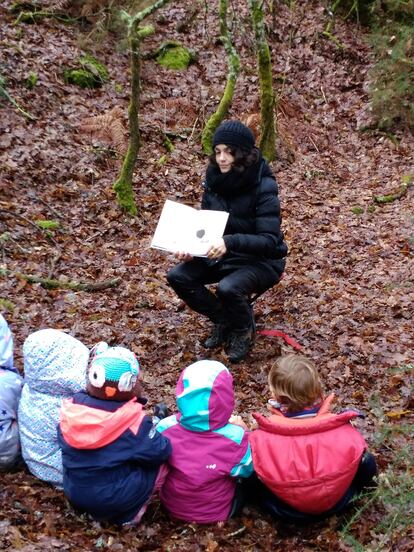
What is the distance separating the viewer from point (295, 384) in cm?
351

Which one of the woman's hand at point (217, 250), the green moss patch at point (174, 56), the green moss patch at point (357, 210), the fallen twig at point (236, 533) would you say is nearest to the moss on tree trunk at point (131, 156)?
the green moss patch at point (357, 210)

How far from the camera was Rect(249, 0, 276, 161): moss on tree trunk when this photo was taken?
9.23 metres

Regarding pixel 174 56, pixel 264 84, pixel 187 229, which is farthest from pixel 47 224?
pixel 174 56

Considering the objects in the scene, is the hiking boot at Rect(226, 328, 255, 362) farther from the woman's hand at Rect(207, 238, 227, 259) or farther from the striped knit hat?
the striped knit hat

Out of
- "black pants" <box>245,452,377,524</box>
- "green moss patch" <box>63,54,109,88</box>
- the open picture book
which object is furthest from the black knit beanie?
"green moss patch" <box>63,54,109,88</box>

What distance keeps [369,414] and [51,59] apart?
9.08 metres

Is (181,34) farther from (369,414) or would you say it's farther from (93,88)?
(369,414)

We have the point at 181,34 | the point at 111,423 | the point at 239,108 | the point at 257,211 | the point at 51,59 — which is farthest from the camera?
the point at 181,34

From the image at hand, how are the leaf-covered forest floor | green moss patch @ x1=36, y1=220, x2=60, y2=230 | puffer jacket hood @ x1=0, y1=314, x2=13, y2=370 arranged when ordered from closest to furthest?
the leaf-covered forest floor, puffer jacket hood @ x1=0, y1=314, x2=13, y2=370, green moss patch @ x1=36, y1=220, x2=60, y2=230

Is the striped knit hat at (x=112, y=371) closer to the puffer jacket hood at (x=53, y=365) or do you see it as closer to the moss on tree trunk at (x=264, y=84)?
the puffer jacket hood at (x=53, y=365)

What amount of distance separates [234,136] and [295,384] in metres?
2.39

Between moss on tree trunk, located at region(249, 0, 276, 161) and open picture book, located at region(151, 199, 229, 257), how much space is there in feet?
16.5

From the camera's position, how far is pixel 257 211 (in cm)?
540

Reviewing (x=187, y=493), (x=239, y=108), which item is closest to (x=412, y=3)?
(x=239, y=108)
